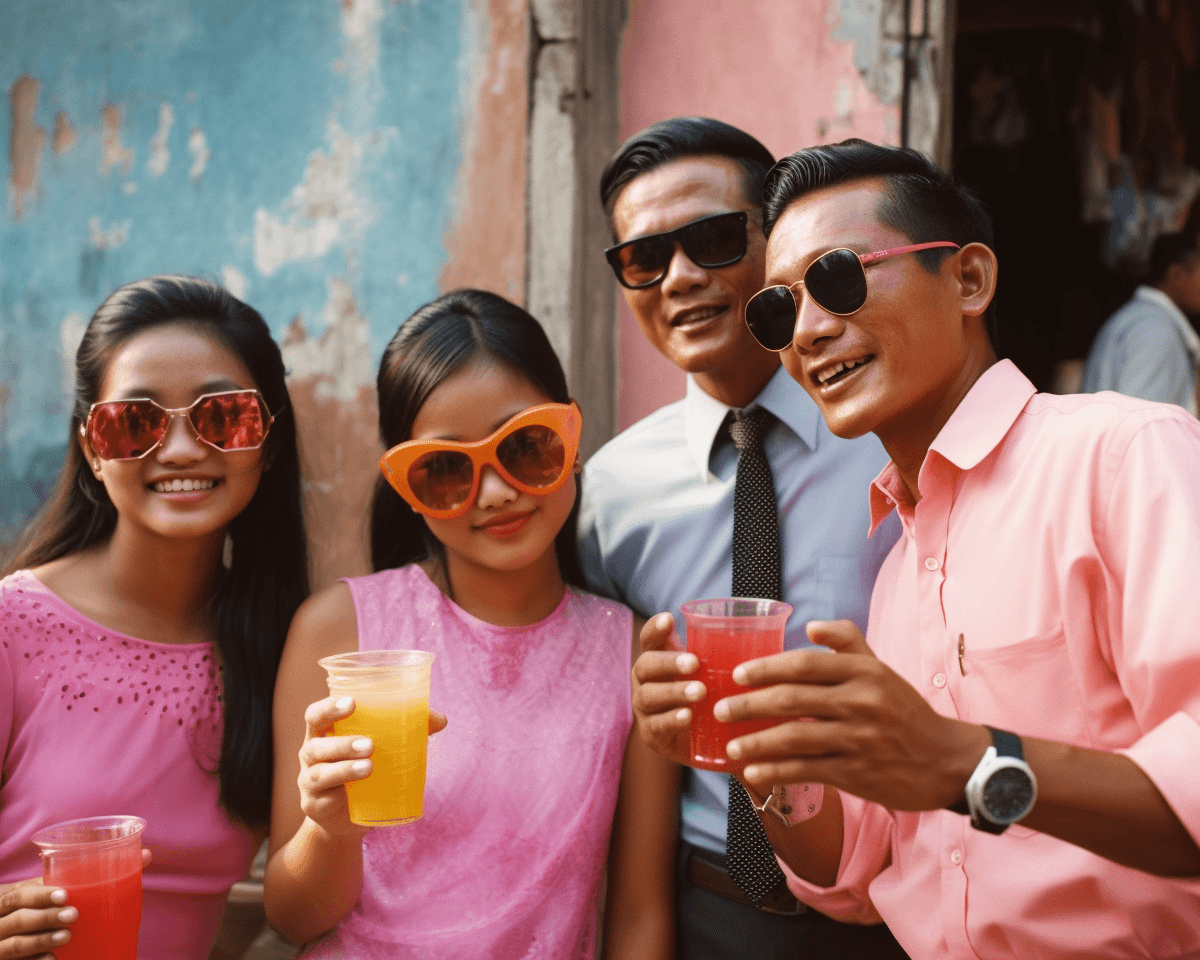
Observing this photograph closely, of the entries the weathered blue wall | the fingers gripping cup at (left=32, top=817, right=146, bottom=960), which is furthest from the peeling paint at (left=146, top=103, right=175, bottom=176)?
the fingers gripping cup at (left=32, top=817, right=146, bottom=960)

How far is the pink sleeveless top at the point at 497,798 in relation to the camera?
2295 mm

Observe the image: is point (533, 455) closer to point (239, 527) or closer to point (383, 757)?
point (383, 757)

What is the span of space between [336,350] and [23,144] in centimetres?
173

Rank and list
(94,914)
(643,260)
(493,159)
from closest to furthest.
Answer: (94,914), (643,260), (493,159)

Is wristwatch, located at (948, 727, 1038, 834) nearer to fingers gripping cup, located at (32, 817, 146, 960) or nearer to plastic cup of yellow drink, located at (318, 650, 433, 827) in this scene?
plastic cup of yellow drink, located at (318, 650, 433, 827)

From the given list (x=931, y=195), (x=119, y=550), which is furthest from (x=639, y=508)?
(x=119, y=550)

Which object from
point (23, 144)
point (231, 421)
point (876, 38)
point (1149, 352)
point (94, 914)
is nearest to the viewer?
point (94, 914)

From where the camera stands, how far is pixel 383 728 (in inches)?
78.3

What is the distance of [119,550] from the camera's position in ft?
8.86

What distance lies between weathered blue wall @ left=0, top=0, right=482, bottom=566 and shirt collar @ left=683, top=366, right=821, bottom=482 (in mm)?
1524

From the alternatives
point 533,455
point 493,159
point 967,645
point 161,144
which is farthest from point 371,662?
point 161,144

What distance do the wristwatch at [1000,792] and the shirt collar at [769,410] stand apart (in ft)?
4.61

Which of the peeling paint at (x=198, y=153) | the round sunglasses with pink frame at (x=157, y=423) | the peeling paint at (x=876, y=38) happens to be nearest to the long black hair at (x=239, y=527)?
the round sunglasses with pink frame at (x=157, y=423)

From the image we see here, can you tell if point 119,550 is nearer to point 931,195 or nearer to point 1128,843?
point 931,195
